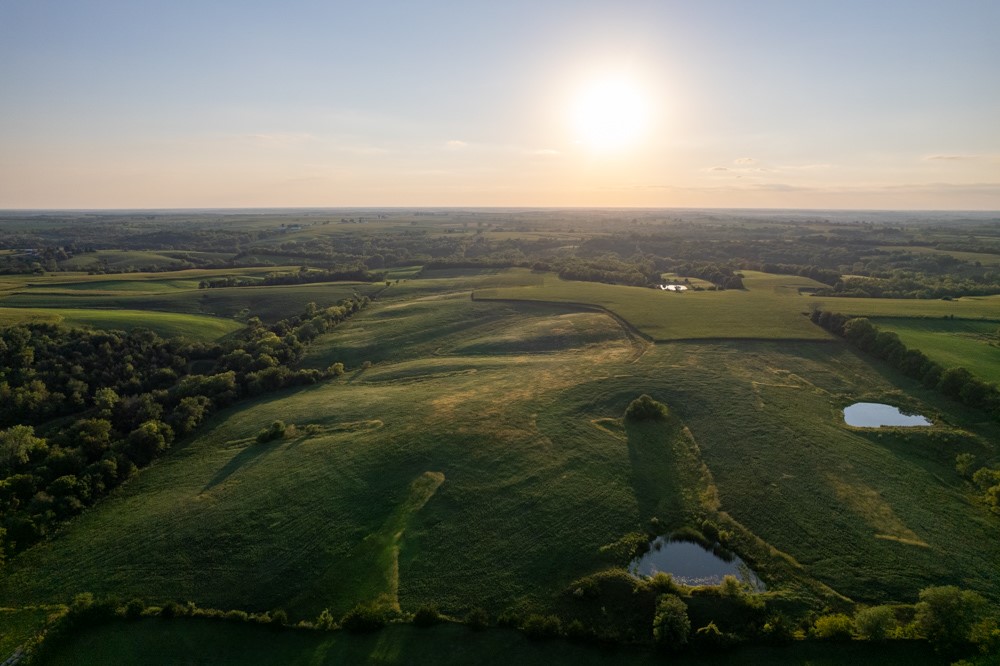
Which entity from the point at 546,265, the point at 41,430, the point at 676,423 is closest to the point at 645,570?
the point at 676,423

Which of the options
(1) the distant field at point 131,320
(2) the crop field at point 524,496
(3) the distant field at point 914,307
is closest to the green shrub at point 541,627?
(2) the crop field at point 524,496

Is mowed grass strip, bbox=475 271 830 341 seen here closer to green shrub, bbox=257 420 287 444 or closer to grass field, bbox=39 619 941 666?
grass field, bbox=39 619 941 666

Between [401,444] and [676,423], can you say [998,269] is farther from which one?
[401,444]

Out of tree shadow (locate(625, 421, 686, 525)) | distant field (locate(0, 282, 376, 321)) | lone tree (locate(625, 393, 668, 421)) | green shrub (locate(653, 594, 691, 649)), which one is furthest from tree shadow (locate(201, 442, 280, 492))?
distant field (locate(0, 282, 376, 321))

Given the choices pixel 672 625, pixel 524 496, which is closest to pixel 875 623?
pixel 672 625

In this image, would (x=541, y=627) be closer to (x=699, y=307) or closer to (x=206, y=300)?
(x=699, y=307)

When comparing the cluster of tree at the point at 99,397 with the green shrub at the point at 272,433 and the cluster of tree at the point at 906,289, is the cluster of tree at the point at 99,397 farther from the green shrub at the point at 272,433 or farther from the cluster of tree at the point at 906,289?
the cluster of tree at the point at 906,289
